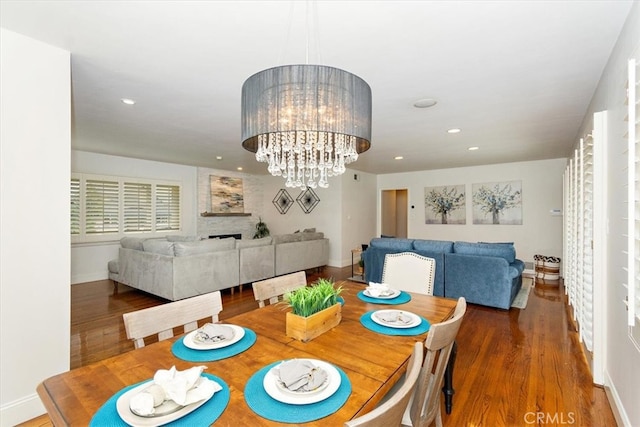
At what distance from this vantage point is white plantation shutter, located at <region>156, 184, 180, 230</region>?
6.41m

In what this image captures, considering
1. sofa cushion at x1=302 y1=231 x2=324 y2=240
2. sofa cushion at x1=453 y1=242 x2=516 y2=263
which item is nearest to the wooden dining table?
sofa cushion at x1=453 y1=242 x2=516 y2=263

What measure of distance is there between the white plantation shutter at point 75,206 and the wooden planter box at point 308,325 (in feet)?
18.5

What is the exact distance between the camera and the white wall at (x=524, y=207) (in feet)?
20.1

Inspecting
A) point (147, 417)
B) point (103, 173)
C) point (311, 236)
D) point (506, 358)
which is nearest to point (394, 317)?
point (147, 417)

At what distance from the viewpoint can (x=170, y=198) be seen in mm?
6637

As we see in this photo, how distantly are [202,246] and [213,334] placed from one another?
3.17m

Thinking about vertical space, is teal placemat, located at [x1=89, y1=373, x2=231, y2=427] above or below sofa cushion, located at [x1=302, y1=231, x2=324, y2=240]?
below

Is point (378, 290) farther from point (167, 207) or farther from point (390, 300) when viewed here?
point (167, 207)

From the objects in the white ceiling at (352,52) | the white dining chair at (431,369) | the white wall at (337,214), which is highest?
the white ceiling at (352,52)

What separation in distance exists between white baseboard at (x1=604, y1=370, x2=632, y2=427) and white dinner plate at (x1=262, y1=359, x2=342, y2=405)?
6.11ft

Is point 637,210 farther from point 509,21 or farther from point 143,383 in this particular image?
point 143,383

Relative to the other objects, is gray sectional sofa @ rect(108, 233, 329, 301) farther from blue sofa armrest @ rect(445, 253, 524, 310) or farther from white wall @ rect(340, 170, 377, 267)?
blue sofa armrest @ rect(445, 253, 524, 310)

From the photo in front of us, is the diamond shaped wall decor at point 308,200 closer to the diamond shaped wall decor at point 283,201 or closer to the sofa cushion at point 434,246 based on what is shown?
the diamond shaped wall decor at point 283,201

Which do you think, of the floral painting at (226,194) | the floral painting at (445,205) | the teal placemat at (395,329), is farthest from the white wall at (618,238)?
the floral painting at (226,194)
